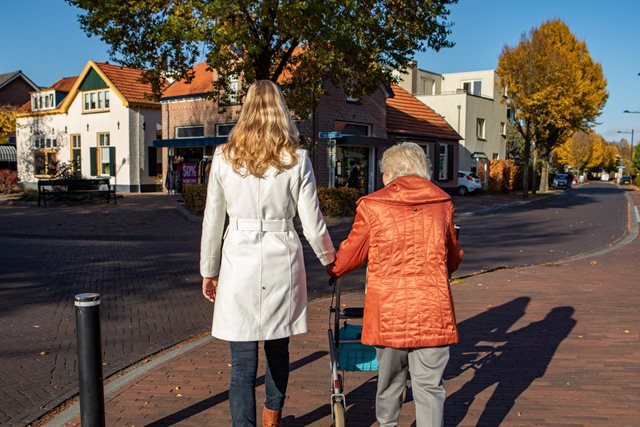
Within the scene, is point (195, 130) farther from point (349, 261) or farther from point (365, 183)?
point (349, 261)

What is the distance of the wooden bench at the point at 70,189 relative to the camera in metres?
20.9

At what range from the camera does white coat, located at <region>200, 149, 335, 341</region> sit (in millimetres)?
2961

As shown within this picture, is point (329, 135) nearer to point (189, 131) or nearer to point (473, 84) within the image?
point (189, 131)

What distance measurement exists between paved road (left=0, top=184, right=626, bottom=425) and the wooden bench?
4.69 ft

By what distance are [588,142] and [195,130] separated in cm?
6942

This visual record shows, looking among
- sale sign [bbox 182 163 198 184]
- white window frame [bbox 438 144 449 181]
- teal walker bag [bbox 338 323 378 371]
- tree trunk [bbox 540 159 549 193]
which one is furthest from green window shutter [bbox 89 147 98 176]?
teal walker bag [bbox 338 323 378 371]

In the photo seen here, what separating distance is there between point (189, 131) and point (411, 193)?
27.1 m

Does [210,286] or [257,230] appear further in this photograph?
[210,286]

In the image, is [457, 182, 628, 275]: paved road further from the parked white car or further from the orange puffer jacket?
the parked white car

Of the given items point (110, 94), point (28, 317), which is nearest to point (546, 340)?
point (28, 317)

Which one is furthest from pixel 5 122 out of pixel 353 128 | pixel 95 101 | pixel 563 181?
pixel 563 181

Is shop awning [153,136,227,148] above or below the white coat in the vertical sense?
above

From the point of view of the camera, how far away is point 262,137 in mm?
2955

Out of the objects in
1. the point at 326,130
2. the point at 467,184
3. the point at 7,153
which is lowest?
the point at 467,184
